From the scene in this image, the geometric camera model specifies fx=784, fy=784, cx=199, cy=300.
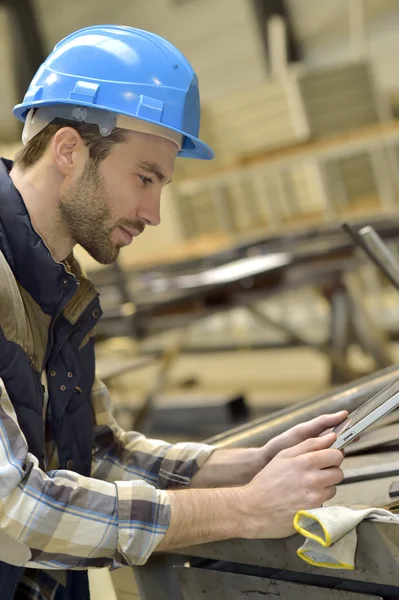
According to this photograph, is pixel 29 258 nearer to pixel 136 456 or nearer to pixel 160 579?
pixel 136 456

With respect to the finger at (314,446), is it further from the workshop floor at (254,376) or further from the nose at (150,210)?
the workshop floor at (254,376)

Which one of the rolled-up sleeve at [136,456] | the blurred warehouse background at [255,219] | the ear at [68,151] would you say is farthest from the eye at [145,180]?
the blurred warehouse background at [255,219]

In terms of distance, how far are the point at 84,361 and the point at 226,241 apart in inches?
218

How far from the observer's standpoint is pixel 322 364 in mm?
5766

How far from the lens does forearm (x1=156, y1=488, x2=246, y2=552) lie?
1.22 metres

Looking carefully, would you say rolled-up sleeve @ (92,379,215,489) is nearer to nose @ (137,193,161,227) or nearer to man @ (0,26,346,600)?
man @ (0,26,346,600)

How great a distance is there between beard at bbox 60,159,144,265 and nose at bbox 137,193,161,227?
2 cm

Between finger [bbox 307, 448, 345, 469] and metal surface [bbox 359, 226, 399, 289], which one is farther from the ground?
metal surface [bbox 359, 226, 399, 289]

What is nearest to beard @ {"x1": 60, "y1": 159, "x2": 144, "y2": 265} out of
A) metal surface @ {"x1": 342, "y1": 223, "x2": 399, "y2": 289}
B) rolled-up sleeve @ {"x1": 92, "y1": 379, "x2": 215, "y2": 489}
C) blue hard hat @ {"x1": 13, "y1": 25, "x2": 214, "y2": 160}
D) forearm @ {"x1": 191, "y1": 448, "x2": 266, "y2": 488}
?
blue hard hat @ {"x1": 13, "y1": 25, "x2": 214, "y2": 160}

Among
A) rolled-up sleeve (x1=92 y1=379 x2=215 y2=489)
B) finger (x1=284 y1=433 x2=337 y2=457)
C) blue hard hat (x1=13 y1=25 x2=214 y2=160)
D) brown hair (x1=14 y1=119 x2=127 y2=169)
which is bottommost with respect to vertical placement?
rolled-up sleeve (x1=92 y1=379 x2=215 y2=489)

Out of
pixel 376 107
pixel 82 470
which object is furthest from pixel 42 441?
pixel 376 107

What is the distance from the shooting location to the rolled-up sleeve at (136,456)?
155 centimetres

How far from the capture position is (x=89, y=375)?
1521mm

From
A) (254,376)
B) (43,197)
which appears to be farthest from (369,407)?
(254,376)
